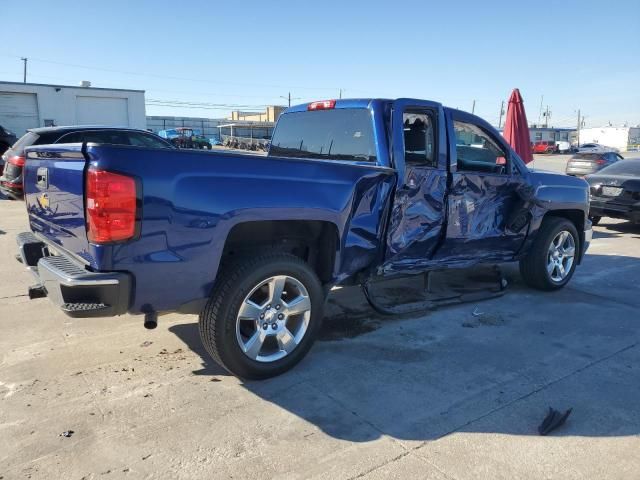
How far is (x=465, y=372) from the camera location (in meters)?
3.85

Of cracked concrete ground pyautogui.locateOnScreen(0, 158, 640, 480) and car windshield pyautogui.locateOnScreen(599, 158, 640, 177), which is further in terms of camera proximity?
car windshield pyautogui.locateOnScreen(599, 158, 640, 177)

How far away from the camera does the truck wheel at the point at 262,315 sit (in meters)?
3.38

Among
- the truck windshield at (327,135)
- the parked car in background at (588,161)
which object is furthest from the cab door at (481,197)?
the parked car in background at (588,161)

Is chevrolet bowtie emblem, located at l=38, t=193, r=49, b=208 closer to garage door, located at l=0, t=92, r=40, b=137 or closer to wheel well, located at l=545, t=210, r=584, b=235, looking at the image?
wheel well, located at l=545, t=210, r=584, b=235

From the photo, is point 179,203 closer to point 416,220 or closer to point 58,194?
point 58,194

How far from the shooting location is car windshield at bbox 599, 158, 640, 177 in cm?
1088

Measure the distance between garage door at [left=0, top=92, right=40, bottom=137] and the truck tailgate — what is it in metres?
29.5

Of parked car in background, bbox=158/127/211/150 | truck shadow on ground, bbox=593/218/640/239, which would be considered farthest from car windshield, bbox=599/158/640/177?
parked car in background, bbox=158/127/211/150

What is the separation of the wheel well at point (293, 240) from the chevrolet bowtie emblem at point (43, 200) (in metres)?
1.26

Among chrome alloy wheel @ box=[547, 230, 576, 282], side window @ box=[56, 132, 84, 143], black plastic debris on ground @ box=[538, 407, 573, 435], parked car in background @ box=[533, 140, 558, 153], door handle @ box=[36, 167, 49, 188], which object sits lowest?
black plastic debris on ground @ box=[538, 407, 573, 435]

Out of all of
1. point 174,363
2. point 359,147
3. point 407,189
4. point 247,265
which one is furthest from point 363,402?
point 359,147

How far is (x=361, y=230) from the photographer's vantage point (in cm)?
409

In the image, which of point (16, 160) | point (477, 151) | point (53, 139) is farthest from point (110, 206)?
point (53, 139)

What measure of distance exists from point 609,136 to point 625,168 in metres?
91.5
